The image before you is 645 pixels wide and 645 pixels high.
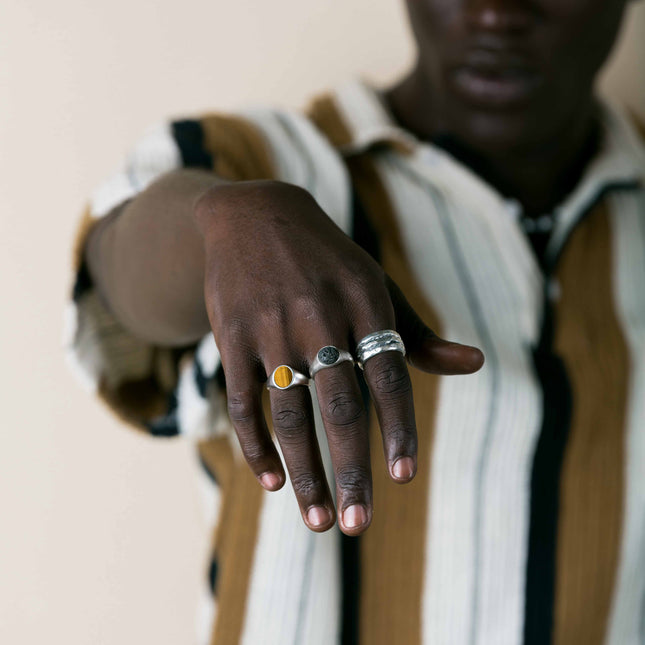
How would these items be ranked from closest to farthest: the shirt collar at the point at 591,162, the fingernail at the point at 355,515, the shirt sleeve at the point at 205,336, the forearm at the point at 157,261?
the fingernail at the point at 355,515
the forearm at the point at 157,261
the shirt sleeve at the point at 205,336
the shirt collar at the point at 591,162

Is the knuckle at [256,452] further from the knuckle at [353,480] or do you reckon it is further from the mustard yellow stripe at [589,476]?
the mustard yellow stripe at [589,476]

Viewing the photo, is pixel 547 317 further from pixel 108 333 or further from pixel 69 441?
pixel 69 441

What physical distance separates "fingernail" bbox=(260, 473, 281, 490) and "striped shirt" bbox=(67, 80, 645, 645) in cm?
18

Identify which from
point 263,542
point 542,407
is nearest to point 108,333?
point 263,542

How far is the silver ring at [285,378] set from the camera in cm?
23

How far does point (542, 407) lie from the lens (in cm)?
50

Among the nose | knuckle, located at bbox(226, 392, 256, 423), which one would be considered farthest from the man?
knuckle, located at bbox(226, 392, 256, 423)

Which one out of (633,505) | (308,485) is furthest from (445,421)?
(308,485)

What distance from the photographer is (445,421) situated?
0.47 m

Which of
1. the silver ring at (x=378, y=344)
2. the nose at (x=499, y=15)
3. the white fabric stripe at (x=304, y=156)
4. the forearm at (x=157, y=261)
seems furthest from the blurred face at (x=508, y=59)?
the silver ring at (x=378, y=344)

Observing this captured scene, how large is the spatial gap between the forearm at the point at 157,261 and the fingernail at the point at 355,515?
135mm

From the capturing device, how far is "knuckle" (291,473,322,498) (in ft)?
0.74

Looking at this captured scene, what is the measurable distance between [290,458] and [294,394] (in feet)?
0.06

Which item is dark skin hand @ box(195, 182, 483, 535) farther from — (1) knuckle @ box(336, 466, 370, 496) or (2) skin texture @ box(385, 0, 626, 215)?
(2) skin texture @ box(385, 0, 626, 215)
